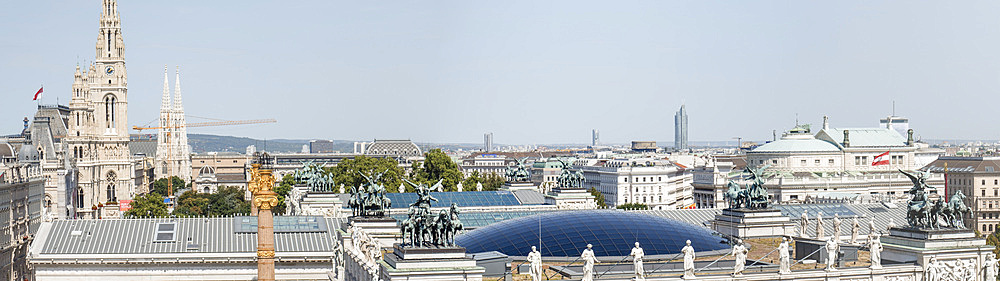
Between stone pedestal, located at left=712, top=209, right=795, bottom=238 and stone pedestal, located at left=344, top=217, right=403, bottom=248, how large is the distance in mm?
21319

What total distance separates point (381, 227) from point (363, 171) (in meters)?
90.3

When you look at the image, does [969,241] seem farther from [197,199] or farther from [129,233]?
[197,199]

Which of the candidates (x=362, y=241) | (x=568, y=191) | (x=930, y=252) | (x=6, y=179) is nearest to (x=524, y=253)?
(x=362, y=241)

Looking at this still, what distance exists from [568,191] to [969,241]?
2284 inches

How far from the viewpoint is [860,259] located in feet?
200

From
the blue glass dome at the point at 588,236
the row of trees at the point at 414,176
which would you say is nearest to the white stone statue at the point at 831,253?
the blue glass dome at the point at 588,236

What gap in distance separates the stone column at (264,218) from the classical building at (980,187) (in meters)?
128

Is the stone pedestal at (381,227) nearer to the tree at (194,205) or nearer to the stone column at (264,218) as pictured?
the stone column at (264,218)

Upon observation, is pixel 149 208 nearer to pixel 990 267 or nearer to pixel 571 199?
pixel 571 199

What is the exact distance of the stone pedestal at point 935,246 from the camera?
184ft

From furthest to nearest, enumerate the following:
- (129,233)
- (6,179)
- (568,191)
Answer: (6,179), (568,191), (129,233)

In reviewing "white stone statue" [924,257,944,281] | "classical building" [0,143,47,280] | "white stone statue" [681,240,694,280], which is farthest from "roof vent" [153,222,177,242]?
"white stone statue" [924,257,944,281]

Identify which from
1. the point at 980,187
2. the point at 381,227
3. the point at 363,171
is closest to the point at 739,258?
the point at 381,227

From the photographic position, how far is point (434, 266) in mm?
50000
